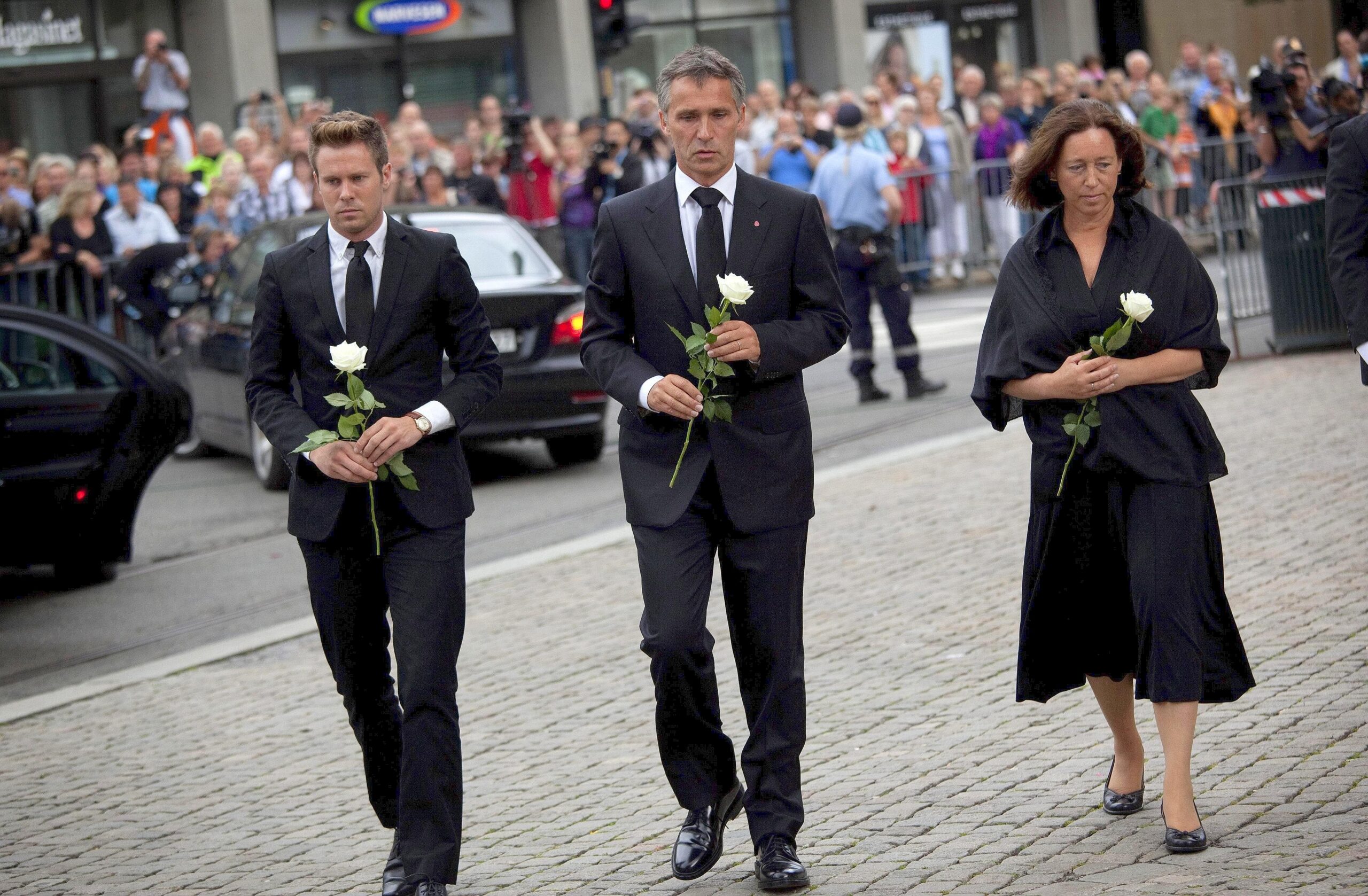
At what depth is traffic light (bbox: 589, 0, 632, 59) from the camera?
17.9 m

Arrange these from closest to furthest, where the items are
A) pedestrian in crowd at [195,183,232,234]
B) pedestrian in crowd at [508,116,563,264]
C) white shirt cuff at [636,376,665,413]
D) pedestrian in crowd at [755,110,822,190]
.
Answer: white shirt cuff at [636,376,665,413] → pedestrian in crowd at [195,183,232,234] → pedestrian in crowd at [755,110,822,190] → pedestrian in crowd at [508,116,563,264]

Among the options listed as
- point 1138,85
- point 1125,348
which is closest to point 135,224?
point 1138,85

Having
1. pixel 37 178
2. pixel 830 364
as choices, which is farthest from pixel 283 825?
pixel 37 178

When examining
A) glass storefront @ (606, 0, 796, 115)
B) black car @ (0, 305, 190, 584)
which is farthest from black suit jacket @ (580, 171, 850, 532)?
glass storefront @ (606, 0, 796, 115)

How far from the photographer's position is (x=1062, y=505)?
496 centimetres

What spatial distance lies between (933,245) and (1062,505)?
16.0m

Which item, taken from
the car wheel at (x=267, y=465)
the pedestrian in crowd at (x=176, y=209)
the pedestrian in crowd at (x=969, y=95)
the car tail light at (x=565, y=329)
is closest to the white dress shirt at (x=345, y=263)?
the car tail light at (x=565, y=329)

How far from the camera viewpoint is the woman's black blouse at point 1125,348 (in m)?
4.84

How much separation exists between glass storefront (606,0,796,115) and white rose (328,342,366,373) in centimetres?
2528

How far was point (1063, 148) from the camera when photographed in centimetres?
497

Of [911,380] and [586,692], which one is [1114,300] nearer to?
[586,692]

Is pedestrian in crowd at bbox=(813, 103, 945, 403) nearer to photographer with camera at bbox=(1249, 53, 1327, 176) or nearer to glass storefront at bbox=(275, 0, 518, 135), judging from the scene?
photographer with camera at bbox=(1249, 53, 1327, 176)

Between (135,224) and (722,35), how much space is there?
15.4 meters

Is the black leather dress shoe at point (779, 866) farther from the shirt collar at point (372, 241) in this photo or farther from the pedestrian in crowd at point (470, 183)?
the pedestrian in crowd at point (470, 183)
